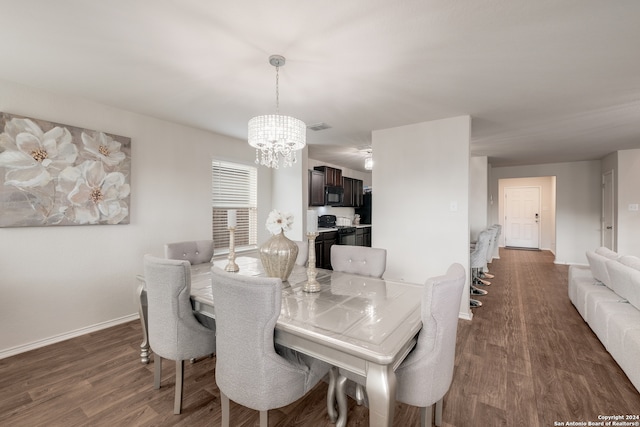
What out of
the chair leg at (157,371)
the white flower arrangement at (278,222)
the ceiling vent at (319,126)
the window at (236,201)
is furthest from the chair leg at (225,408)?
the ceiling vent at (319,126)

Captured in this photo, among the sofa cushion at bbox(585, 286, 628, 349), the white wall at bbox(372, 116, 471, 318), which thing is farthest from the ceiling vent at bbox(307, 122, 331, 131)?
the sofa cushion at bbox(585, 286, 628, 349)

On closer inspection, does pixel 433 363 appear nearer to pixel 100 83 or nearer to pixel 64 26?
pixel 64 26

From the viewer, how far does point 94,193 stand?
9.32 ft

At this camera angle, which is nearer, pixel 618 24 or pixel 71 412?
pixel 618 24

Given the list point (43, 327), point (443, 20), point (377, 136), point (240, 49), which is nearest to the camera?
point (443, 20)

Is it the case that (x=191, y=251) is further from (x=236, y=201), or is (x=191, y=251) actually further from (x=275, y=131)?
(x=236, y=201)

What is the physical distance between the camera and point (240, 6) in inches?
59.8

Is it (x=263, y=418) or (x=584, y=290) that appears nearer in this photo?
(x=263, y=418)

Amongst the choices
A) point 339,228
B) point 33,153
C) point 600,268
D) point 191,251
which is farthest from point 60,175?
point 600,268

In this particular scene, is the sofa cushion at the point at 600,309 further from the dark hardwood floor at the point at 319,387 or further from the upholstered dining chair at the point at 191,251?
the upholstered dining chair at the point at 191,251

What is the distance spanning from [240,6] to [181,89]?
1.34 meters

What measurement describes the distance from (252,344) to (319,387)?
1058mm

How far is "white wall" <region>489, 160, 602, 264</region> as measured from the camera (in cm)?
638

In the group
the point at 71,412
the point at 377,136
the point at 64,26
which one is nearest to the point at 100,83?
the point at 64,26
